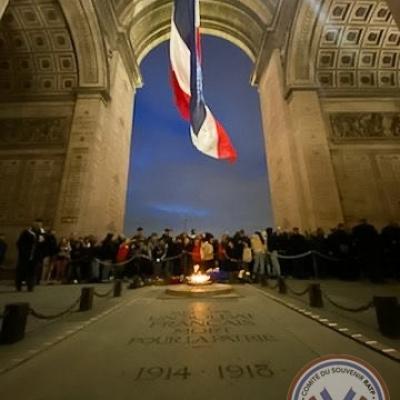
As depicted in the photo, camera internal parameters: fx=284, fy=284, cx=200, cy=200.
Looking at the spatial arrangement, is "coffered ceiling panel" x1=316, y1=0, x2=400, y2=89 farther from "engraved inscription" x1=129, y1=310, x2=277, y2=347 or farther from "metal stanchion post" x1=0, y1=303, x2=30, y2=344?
"metal stanchion post" x1=0, y1=303, x2=30, y2=344

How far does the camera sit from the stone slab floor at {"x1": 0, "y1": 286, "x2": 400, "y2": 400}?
160 cm

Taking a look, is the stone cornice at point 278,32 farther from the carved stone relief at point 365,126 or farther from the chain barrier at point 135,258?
the chain barrier at point 135,258

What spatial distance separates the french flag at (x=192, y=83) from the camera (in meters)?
7.06

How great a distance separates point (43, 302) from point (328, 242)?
23.2 feet

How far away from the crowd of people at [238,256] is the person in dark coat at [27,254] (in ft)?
2.71

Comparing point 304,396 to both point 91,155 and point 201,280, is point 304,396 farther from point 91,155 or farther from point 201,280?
point 91,155

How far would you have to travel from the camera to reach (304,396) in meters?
1.46

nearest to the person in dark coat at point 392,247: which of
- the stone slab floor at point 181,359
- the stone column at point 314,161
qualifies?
the stone column at point 314,161

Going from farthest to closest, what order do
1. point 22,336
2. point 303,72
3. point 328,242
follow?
point 303,72, point 328,242, point 22,336

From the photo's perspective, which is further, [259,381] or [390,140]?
[390,140]

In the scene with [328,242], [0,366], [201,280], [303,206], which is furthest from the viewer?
[303,206]

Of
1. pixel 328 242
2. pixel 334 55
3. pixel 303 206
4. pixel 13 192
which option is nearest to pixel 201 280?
pixel 328 242

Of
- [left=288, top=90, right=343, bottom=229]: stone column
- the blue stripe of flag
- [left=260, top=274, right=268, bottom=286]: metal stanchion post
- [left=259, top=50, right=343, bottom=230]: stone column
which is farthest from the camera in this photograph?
[left=259, top=50, right=343, bottom=230]: stone column

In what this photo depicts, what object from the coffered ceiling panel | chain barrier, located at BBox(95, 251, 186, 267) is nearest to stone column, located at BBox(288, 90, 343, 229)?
the coffered ceiling panel
